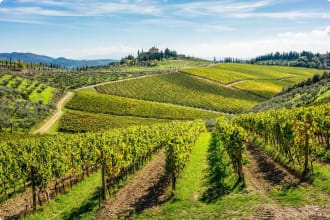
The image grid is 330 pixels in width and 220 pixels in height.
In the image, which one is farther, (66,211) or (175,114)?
(175,114)

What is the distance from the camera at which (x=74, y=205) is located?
2883 cm

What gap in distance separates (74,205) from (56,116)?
264ft

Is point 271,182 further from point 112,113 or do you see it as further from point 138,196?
point 112,113

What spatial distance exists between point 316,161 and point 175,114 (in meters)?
88.0

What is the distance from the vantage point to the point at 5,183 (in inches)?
1310

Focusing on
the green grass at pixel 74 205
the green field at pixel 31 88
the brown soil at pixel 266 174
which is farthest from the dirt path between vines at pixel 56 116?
the brown soil at pixel 266 174

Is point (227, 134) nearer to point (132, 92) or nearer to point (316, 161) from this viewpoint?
point (316, 161)

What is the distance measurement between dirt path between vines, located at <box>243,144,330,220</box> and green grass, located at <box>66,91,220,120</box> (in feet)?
238

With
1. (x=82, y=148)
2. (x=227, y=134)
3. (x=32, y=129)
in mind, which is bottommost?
(x=32, y=129)

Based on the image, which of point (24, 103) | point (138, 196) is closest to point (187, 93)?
point (24, 103)

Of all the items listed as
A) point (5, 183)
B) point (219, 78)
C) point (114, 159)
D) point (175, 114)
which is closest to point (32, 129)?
point (175, 114)

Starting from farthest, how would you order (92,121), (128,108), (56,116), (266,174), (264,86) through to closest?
(264,86), (128,108), (56,116), (92,121), (266,174)

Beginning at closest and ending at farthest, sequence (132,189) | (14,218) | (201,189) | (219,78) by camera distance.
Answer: (14,218) < (201,189) < (132,189) < (219,78)

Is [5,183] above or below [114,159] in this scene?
below
